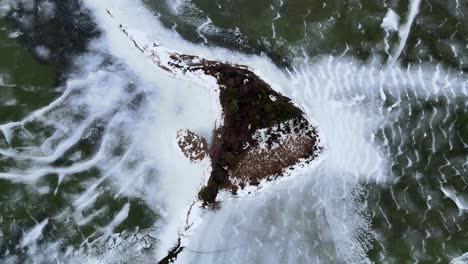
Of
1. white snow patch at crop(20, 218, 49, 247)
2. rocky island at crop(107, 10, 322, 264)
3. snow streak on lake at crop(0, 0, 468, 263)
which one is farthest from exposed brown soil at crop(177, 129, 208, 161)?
white snow patch at crop(20, 218, 49, 247)

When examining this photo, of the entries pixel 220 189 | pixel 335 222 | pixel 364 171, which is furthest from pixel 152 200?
pixel 364 171

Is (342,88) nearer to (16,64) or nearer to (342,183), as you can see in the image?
(342,183)

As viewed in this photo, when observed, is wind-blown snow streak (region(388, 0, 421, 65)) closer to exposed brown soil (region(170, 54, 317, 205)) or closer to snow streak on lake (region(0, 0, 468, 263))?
snow streak on lake (region(0, 0, 468, 263))

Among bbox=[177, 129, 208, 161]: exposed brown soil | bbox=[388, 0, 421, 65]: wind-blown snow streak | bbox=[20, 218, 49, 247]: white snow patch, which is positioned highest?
bbox=[388, 0, 421, 65]: wind-blown snow streak

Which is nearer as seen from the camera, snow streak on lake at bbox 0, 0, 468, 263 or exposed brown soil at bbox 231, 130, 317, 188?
snow streak on lake at bbox 0, 0, 468, 263

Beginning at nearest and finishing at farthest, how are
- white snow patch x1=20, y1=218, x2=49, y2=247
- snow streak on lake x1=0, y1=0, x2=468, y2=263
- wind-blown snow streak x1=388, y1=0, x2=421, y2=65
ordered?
snow streak on lake x1=0, y1=0, x2=468, y2=263
white snow patch x1=20, y1=218, x2=49, y2=247
wind-blown snow streak x1=388, y1=0, x2=421, y2=65

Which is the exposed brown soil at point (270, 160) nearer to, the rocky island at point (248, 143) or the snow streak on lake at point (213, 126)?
the rocky island at point (248, 143)

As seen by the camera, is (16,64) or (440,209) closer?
(440,209)
